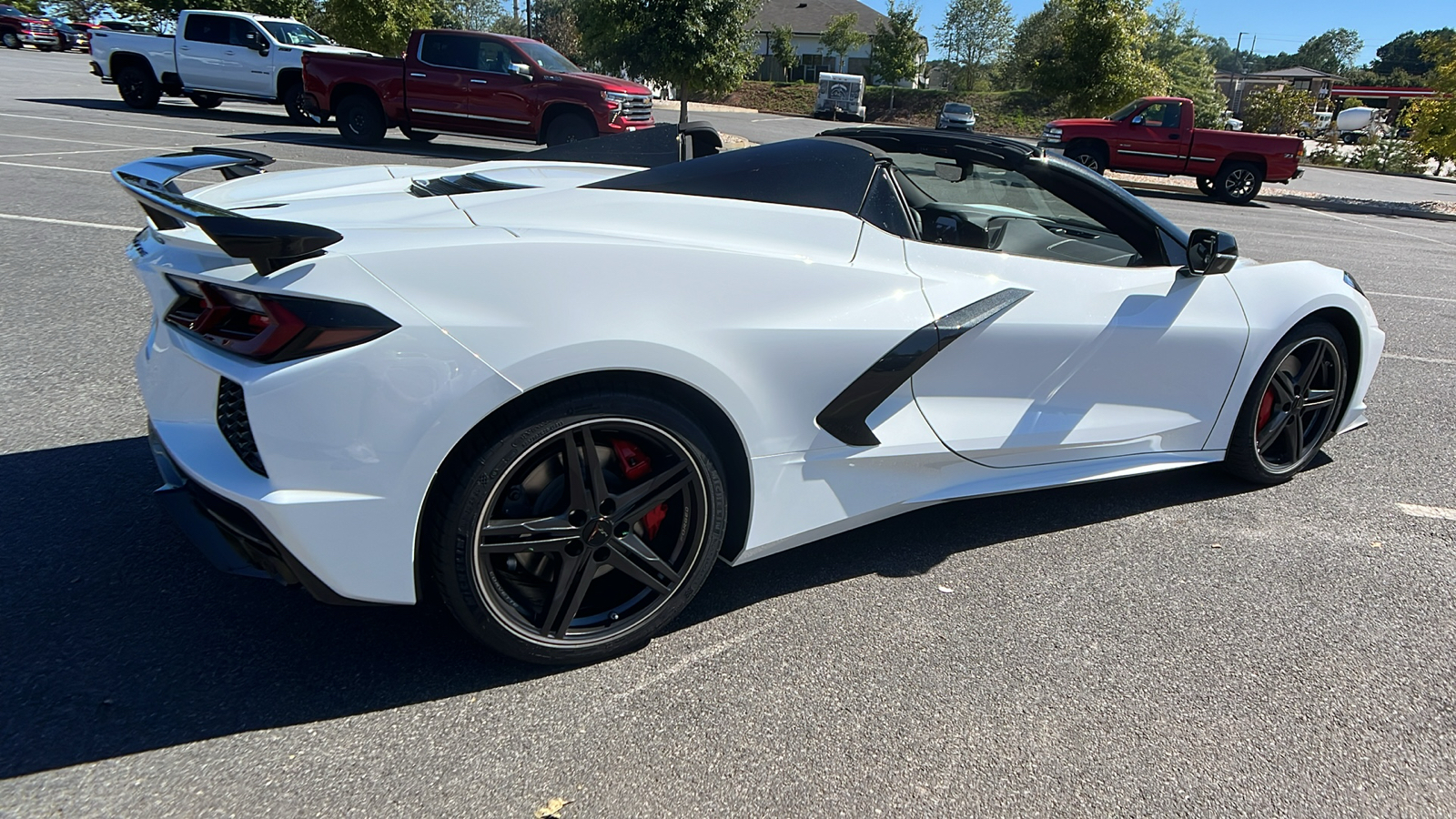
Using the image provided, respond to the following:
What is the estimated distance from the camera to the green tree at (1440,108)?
20016 millimetres

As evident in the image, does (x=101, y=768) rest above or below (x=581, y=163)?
below

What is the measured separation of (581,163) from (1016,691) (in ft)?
8.18

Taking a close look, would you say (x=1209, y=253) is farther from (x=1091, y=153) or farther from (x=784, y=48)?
(x=784, y=48)

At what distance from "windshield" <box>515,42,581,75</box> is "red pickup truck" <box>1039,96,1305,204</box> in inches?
390

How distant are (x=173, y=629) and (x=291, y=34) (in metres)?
18.8

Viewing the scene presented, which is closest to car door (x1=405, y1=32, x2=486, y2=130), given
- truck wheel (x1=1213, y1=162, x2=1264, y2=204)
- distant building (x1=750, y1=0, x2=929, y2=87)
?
truck wheel (x1=1213, y1=162, x2=1264, y2=204)

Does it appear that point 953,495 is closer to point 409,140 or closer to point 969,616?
point 969,616

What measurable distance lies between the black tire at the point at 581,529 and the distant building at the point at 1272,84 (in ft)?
224

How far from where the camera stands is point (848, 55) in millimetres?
69750

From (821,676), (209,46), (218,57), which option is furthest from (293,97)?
(821,676)

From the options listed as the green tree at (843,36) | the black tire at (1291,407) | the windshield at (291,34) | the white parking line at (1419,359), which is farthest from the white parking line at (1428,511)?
the green tree at (843,36)

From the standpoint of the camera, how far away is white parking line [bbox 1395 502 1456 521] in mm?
3764

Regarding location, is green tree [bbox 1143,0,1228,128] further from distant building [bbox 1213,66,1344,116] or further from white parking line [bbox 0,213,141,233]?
white parking line [bbox 0,213,141,233]

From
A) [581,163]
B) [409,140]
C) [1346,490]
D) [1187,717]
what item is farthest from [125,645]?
[409,140]
